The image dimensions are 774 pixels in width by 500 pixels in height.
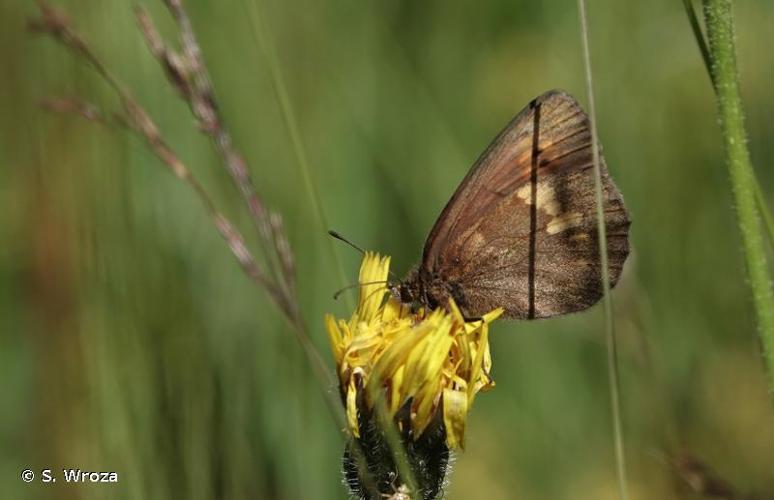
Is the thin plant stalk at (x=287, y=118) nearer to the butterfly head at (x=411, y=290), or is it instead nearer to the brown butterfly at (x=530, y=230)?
the butterfly head at (x=411, y=290)

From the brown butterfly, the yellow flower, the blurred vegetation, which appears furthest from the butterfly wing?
the yellow flower

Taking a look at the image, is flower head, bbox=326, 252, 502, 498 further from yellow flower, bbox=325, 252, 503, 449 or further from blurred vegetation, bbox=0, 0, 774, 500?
blurred vegetation, bbox=0, 0, 774, 500

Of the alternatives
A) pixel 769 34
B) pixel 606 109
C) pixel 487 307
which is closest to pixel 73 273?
pixel 487 307

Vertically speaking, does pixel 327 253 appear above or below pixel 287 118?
below

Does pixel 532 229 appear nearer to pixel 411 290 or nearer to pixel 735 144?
pixel 411 290

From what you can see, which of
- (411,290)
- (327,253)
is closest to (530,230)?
(411,290)

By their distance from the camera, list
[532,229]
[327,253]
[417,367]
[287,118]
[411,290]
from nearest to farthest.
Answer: [417,367] → [287,118] → [411,290] → [532,229] → [327,253]

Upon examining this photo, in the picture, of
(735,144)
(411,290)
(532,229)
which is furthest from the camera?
(532,229)

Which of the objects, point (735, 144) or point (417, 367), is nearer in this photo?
point (735, 144)
